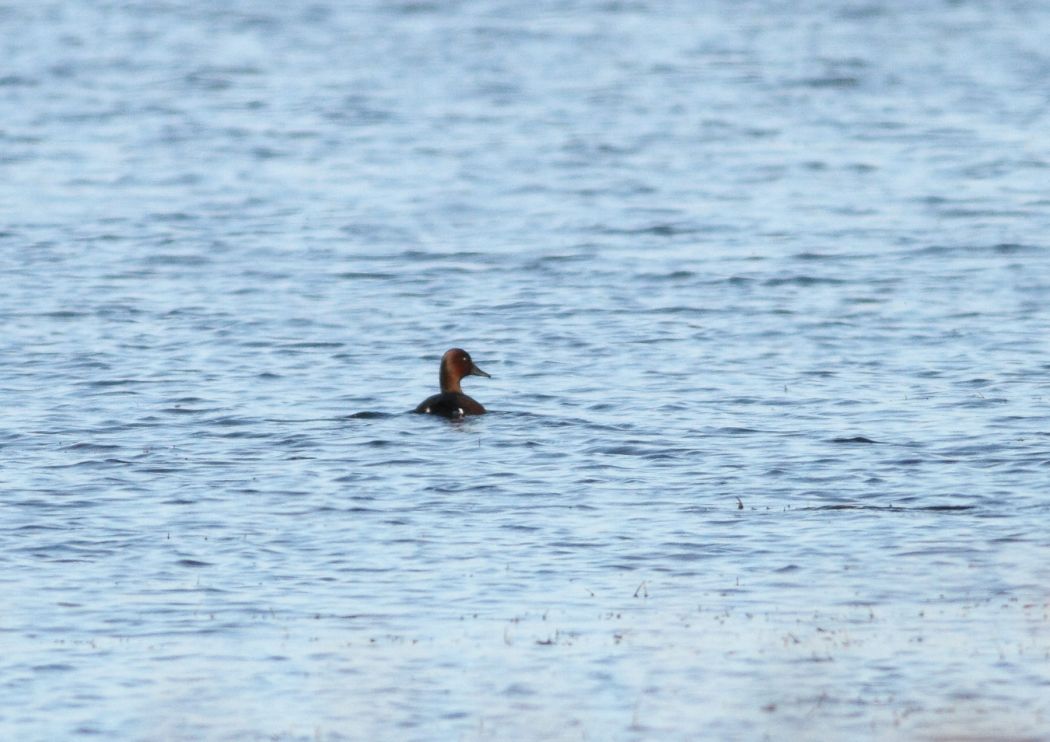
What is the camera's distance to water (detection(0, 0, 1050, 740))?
9898 mm

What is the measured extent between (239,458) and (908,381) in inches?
251

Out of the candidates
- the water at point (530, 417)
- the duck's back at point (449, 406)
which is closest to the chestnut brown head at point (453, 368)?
the water at point (530, 417)

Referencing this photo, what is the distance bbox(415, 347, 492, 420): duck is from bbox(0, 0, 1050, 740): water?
143mm

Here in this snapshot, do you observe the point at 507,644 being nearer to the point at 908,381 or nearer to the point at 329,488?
the point at 329,488

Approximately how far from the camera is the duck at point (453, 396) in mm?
16391

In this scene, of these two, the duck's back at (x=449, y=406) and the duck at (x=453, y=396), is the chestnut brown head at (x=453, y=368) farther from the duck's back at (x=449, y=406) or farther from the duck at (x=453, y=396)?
the duck's back at (x=449, y=406)

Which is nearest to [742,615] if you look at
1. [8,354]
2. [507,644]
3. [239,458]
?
[507,644]

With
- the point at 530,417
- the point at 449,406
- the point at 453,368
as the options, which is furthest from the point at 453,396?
the point at 453,368

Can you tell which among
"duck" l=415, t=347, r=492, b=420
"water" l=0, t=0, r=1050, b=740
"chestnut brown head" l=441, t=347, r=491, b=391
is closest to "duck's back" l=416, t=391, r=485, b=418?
"duck" l=415, t=347, r=492, b=420

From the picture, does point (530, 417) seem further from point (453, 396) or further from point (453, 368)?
point (453, 368)

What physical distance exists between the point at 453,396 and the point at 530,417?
2.33 ft

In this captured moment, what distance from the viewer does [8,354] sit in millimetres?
19750

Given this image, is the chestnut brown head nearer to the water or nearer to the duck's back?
the water

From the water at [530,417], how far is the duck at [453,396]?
14 centimetres
